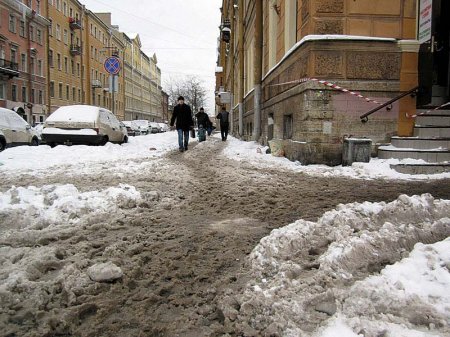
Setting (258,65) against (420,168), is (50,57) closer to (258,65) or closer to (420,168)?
(258,65)

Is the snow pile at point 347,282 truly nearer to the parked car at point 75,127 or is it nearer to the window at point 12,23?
the parked car at point 75,127

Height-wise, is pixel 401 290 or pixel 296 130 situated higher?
pixel 296 130

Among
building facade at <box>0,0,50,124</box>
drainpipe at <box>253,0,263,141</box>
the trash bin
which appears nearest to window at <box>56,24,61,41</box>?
building facade at <box>0,0,50,124</box>

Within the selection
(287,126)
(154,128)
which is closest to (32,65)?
(154,128)

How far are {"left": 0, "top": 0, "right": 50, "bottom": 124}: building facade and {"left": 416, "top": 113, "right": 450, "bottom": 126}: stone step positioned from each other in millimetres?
39184

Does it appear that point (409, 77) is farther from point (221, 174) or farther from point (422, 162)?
point (221, 174)

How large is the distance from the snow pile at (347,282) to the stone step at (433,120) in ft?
21.1

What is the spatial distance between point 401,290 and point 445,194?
4.01m

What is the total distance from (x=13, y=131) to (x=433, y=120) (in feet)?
44.3

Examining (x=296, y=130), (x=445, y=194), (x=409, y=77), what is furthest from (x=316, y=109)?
(x=445, y=194)

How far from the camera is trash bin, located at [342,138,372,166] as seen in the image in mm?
8336

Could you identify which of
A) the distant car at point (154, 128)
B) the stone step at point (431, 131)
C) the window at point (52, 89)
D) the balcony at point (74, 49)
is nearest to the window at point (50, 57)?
the window at point (52, 89)

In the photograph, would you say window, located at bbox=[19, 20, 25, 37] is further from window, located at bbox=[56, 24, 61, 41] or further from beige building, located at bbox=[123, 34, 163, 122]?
beige building, located at bbox=[123, 34, 163, 122]

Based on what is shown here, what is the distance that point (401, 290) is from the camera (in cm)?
229
